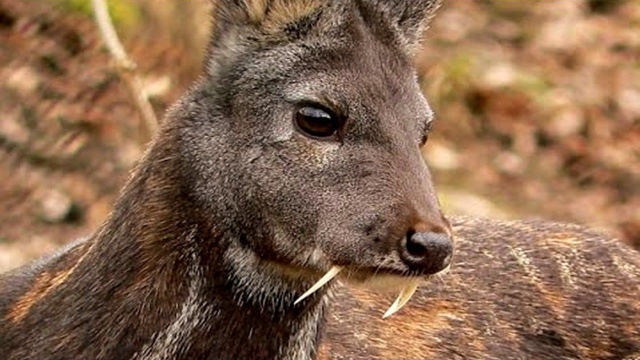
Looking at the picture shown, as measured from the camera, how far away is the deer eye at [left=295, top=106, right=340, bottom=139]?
194 inches

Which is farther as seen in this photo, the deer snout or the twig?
the twig

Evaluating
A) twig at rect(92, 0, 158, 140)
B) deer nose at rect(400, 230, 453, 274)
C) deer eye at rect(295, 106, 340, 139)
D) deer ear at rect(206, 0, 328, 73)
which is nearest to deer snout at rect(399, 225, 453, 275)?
deer nose at rect(400, 230, 453, 274)

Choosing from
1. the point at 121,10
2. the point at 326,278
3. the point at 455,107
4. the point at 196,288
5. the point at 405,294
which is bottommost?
the point at 196,288

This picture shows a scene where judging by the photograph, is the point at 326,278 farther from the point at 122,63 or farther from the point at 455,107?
the point at 455,107

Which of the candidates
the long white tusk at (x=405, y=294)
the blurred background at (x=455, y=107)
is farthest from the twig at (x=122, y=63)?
the long white tusk at (x=405, y=294)

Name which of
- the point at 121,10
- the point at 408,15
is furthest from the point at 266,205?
the point at 121,10

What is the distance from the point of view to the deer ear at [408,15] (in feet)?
17.5

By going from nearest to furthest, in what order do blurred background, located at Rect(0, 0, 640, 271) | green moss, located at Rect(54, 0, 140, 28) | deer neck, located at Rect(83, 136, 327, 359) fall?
deer neck, located at Rect(83, 136, 327, 359), blurred background, located at Rect(0, 0, 640, 271), green moss, located at Rect(54, 0, 140, 28)

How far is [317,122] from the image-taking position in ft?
16.2

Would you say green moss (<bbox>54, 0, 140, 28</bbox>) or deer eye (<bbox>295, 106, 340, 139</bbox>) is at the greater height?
green moss (<bbox>54, 0, 140, 28</bbox>)

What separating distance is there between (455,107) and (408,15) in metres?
6.72

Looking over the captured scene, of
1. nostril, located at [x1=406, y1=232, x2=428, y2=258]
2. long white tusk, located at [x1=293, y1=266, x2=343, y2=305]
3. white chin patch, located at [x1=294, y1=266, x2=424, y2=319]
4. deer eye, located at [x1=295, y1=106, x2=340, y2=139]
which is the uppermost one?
deer eye, located at [x1=295, y1=106, x2=340, y2=139]

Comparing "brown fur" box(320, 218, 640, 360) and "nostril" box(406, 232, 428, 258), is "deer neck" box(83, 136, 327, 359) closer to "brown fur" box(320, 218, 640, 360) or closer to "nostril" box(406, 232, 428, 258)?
"nostril" box(406, 232, 428, 258)

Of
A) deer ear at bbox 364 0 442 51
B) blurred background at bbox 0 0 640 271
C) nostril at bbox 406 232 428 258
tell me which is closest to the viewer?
nostril at bbox 406 232 428 258
